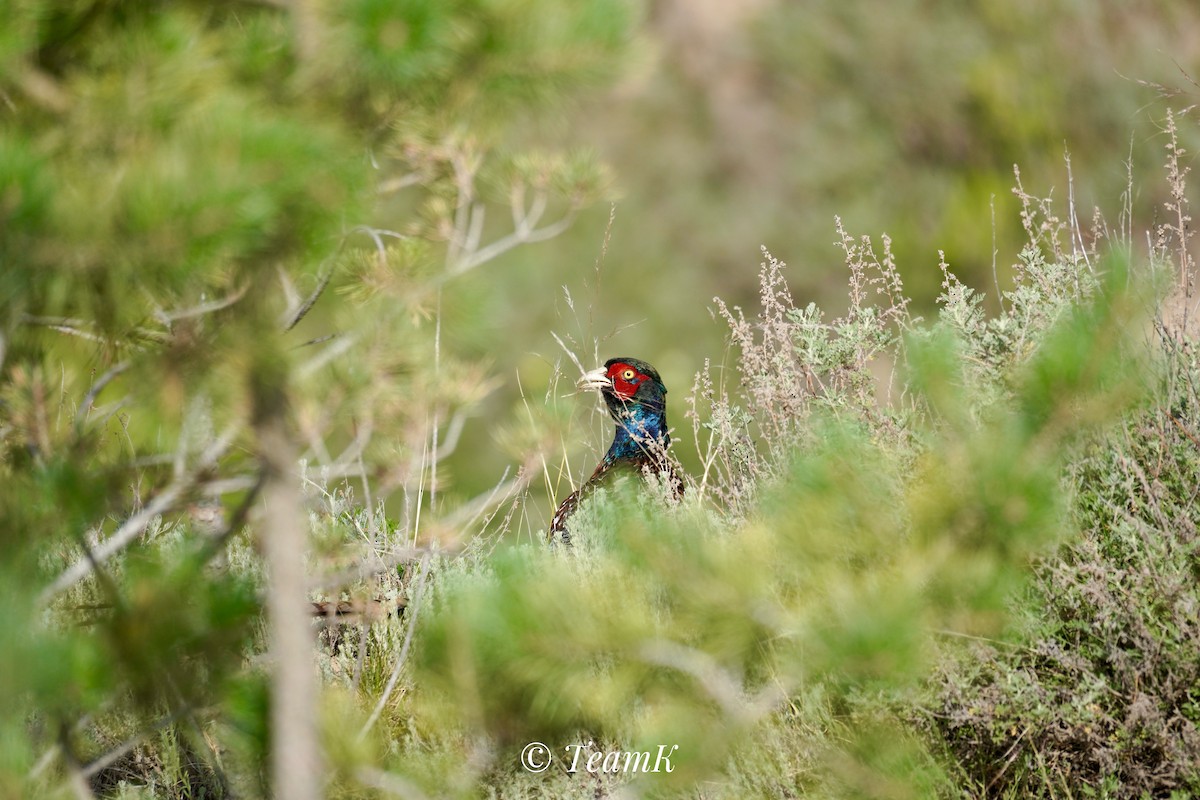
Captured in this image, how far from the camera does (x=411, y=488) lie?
3.73m

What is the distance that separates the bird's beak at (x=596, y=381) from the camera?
15.7 feet

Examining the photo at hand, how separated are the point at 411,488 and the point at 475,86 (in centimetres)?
186

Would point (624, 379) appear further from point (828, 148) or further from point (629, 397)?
point (828, 148)

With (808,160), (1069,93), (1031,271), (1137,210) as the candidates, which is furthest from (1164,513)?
(808,160)

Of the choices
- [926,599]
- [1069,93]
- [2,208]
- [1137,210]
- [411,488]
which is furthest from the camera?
[1069,93]

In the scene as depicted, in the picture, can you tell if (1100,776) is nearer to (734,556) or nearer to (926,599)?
(926,599)

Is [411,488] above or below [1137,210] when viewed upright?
below

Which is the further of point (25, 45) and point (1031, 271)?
point (1031, 271)

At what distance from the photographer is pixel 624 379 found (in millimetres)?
4902

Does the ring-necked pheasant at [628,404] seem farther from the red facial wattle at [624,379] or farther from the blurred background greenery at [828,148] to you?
the blurred background greenery at [828,148]

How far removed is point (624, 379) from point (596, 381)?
0.14m

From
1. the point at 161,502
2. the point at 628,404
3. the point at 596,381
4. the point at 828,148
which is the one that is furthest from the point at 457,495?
the point at 828,148

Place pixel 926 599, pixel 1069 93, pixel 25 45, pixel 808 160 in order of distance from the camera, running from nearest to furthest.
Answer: pixel 25 45, pixel 926 599, pixel 1069 93, pixel 808 160

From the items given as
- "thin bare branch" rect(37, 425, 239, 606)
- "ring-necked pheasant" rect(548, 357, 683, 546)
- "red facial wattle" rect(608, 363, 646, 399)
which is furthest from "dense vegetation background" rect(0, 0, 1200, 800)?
"red facial wattle" rect(608, 363, 646, 399)
